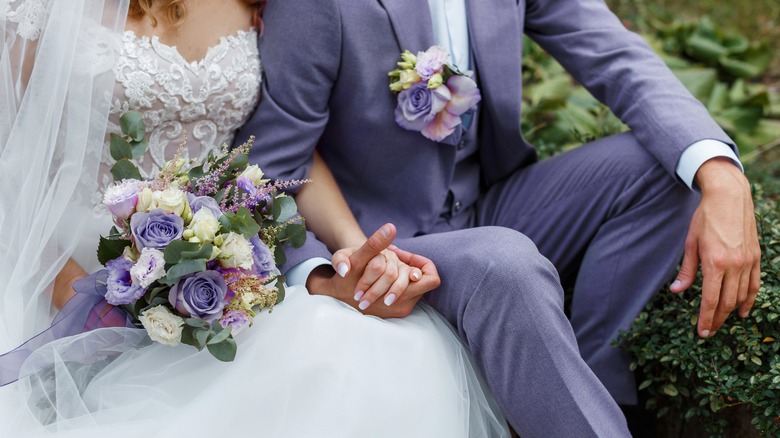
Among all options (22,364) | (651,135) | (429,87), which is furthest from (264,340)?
(651,135)

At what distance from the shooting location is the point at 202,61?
2.17m

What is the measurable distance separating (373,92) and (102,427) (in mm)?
1070

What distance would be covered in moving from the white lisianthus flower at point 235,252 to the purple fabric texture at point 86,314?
0.90 ft

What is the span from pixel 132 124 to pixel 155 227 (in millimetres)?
323

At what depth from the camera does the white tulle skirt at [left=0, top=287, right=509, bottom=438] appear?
173 centimetres

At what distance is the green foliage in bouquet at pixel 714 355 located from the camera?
2039mm

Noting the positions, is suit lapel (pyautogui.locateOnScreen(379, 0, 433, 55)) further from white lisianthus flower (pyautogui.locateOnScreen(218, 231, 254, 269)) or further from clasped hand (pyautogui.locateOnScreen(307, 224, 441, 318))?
white lisianthus flower (pyautogui.locateOnScreen(218, 231, 254, 269))

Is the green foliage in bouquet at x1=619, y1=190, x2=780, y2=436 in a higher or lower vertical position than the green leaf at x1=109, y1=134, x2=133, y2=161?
lower

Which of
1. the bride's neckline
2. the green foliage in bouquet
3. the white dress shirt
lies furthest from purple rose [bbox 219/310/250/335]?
the green foliage in bouquet

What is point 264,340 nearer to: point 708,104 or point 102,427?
point 102,427

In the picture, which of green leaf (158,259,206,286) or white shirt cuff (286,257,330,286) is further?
→ white shirt cuff (286,257,330,286)

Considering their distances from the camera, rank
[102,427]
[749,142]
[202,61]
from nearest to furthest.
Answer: [102,427] < [202,61] < [749,142]

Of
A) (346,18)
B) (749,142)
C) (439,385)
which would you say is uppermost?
(346,18)

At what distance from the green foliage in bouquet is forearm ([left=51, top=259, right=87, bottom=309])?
1.40m
